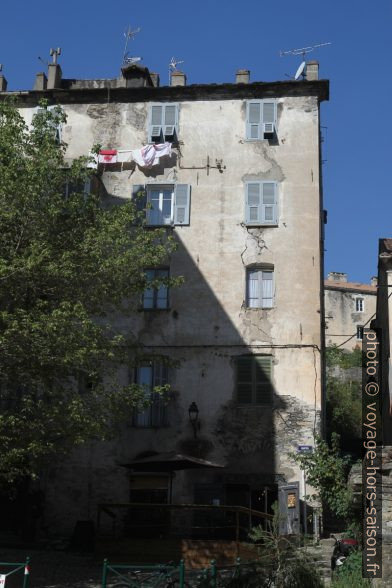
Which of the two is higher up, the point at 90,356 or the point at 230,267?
the point at 230,267

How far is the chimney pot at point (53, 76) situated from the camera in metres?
26.9

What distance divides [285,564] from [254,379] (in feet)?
31.9

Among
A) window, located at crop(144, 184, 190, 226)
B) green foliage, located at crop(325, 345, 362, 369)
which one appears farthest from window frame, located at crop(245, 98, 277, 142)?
green foliage, located at crop(325, 345, 362, 369)

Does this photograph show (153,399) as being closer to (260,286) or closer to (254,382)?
(254,382)

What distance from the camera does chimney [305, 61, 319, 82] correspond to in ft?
83.8

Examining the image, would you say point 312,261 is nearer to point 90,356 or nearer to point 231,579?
point 90,356

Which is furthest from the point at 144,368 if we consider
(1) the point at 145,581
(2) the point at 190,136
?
(1) the point at 145,581

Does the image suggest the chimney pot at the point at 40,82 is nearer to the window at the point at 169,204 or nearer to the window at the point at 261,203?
the window at the point at 169,204

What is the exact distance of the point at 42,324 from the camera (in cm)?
1505

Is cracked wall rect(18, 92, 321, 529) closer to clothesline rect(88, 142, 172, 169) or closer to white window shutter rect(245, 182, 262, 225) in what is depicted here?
white window shutter rect(245, 182, 262, 225)

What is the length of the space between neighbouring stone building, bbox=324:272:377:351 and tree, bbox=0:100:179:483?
141 feet

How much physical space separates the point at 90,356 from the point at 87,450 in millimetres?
7214

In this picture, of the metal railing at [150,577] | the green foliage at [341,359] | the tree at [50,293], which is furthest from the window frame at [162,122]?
the green foliage at [341,359]

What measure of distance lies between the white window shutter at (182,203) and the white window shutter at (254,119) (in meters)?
2.62
